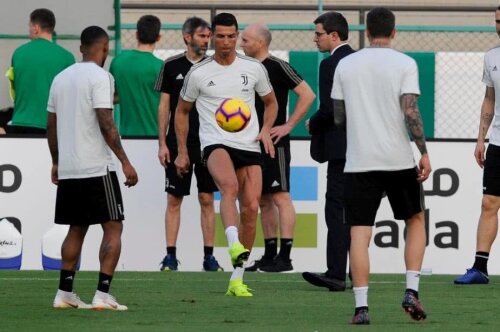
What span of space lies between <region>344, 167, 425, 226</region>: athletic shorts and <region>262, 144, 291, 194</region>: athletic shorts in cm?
523

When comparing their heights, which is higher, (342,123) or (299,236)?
(342,123)

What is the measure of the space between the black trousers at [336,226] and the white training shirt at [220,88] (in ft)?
2.22

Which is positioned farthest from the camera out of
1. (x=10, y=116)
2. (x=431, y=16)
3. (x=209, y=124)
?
(x=431, y=16)

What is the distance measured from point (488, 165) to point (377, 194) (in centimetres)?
330

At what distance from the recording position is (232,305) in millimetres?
10984

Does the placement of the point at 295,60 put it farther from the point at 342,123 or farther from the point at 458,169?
the point at 342,123

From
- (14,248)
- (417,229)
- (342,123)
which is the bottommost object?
(14,248)

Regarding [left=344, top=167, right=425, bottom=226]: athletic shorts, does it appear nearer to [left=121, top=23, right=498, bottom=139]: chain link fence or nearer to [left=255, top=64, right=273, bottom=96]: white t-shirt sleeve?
[left=255, top=64, right=273, bottom=96]: white t-shirt sleeve

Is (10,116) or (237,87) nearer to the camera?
(237,87)

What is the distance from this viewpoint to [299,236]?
1602 centimetres

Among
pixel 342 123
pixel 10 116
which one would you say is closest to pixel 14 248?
pixel 10 116

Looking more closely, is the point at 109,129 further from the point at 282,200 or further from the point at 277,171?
the point at 282,200

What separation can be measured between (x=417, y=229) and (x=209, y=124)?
8.33 feet

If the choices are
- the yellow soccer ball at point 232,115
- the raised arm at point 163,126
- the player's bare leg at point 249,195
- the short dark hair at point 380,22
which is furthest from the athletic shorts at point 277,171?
the short dark hair at point 380,22
